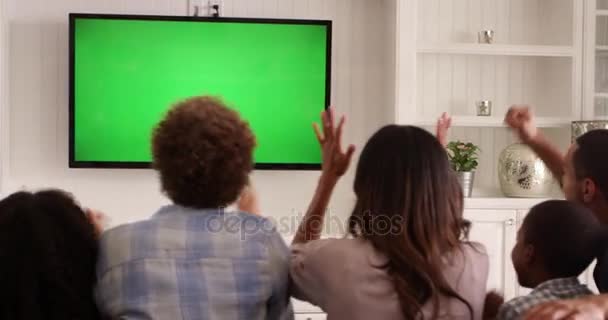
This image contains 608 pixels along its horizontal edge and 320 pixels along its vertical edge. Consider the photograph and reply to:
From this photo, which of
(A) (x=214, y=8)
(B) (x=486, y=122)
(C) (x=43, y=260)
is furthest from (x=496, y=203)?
(C) (x=43, y=260)

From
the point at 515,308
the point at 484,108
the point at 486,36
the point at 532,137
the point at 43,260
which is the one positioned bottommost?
the point at 515,308

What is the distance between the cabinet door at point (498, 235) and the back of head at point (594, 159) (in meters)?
2.21

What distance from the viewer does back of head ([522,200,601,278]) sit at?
5.26ft

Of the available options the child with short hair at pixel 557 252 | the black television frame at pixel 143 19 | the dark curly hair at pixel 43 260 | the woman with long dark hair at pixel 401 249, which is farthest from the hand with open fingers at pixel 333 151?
the black television frame at pixel 143 19

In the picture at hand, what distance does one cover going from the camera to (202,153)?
162cm

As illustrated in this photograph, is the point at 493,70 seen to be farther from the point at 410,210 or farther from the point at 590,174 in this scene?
the point at 410,210

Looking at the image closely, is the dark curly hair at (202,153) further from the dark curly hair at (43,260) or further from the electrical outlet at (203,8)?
the electrical outlet at (203,8)

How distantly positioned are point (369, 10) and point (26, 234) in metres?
3.10

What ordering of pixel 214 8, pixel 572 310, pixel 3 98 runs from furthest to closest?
pixel 214 8 → pixel 3 98 → pixel 572 310

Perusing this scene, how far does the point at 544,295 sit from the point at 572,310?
0.33 m

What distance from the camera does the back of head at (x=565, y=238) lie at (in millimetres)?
1604

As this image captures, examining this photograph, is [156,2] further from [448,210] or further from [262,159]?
[448,210]

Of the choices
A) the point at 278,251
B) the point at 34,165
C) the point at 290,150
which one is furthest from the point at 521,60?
the point at 278,251

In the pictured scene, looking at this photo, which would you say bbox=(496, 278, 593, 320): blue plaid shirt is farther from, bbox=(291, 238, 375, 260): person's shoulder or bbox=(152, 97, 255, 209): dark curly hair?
bbox=(152, 97, 255, 209): dark curly hair
